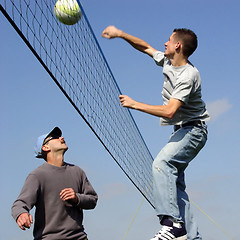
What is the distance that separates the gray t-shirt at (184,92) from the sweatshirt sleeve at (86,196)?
3.32 ft

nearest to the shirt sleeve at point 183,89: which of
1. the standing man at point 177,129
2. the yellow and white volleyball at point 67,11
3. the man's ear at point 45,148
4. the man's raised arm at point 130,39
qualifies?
the standing man at point 177,129

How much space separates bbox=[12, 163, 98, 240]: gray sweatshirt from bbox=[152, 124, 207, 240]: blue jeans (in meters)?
0.79

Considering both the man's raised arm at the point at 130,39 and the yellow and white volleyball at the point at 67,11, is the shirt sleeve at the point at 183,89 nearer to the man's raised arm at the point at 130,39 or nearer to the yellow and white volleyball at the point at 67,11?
the man's raised arm at the point at 130,39

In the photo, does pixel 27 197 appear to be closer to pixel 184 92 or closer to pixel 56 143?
pixel 56 143

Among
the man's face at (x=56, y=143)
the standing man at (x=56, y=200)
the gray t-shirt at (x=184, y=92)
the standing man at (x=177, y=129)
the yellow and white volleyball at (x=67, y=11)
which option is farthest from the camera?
the yellow and white volleyball at (x=67, y=11)

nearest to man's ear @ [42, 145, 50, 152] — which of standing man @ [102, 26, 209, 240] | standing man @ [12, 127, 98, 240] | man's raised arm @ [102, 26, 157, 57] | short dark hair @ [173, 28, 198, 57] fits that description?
standing man @ [12, 127, 98, 240]

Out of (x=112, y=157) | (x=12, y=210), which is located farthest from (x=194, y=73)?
(x=112, y=157)

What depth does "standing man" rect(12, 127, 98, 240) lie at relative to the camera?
576 centimetres

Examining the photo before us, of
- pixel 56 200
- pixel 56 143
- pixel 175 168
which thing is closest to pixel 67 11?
pixel 56 143

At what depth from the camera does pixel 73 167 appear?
625 cm

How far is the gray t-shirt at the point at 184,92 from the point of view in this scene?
5.66 metres

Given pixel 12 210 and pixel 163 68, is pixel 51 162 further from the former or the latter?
pixel 163 68

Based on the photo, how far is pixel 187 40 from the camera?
5.91 meters

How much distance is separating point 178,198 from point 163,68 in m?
1.34
